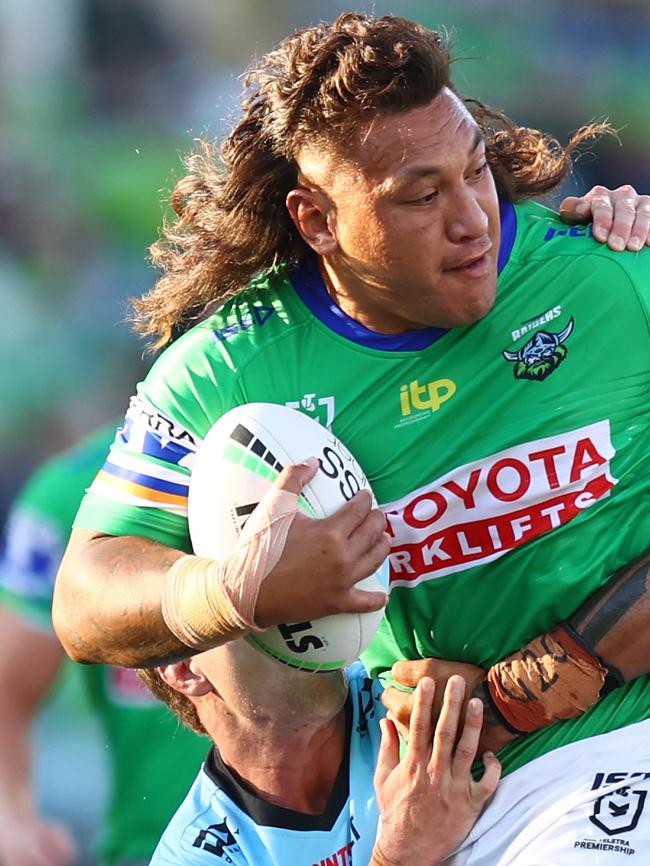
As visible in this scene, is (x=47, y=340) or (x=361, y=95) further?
(x=47, y=340)

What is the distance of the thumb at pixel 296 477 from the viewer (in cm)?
278

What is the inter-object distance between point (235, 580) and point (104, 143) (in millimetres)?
4910

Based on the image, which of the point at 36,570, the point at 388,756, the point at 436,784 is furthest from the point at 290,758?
the point at 36,570

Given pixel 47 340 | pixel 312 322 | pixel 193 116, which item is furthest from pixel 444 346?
pixel 193 116

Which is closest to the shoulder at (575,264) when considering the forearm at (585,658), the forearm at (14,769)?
the forearm at (585,658)

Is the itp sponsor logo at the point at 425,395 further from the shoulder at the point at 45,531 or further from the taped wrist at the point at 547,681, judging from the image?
the shoulder at the point at 45,531

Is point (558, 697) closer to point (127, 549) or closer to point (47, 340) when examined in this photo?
point (127, 549)

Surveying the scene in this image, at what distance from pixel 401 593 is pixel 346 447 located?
38 centimetres

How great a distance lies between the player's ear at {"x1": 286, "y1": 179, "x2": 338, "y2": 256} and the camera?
3211mm

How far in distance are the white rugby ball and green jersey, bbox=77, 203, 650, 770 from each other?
16 centimetres

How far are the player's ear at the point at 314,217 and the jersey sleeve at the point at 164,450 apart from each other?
0.33 m

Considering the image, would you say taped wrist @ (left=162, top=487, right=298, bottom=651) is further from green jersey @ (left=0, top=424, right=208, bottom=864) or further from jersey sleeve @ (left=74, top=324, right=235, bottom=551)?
green jersey @ (left=0, top=424, right=208, bottom=864)

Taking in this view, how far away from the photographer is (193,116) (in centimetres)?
738

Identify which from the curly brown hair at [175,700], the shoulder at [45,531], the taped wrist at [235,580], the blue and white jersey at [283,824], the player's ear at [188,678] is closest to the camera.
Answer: the taped wrist at [235,580]
